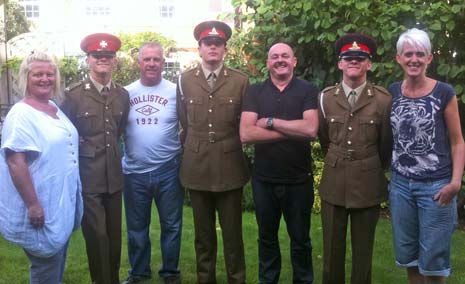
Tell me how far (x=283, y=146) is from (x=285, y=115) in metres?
0.23

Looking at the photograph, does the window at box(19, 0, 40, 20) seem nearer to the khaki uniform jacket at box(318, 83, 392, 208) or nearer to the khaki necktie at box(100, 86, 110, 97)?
the khaki necktie at box(100, 86, 110, 97)

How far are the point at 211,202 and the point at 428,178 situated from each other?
165 centimetres

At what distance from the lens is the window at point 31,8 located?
19.0m

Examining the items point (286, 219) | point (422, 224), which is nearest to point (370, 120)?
point (422, 224)

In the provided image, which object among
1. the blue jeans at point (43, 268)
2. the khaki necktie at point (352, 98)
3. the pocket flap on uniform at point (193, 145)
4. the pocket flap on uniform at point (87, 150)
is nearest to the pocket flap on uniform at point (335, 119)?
the khaki necktie at point (352, 98)

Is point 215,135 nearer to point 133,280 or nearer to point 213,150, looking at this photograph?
point 213,150

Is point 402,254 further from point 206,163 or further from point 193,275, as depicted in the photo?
point 193,275

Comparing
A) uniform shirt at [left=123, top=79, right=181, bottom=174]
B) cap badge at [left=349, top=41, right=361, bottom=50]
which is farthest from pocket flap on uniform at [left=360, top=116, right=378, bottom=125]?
uniform shirt at [left=123, top=79, right=181, bottom=174]

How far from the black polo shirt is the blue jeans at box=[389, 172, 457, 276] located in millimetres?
693

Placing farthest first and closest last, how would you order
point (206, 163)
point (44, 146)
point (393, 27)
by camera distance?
point (393, 27), point (206, 163), point (44, 146)

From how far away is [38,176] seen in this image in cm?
319

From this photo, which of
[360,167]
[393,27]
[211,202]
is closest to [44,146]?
[211,202]

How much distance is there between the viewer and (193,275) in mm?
4820

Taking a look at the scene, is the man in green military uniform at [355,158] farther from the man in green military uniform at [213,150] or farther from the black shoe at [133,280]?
the black shoe at [133,280]
